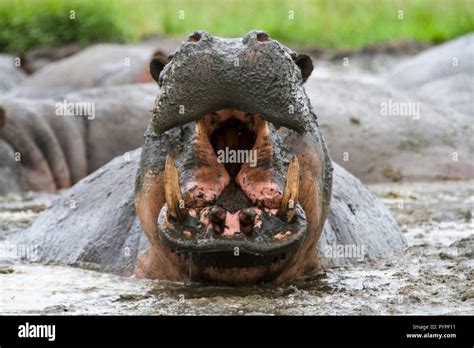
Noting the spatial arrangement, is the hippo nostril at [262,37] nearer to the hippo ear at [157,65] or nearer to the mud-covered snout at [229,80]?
the mud-covered snout at [229,80]

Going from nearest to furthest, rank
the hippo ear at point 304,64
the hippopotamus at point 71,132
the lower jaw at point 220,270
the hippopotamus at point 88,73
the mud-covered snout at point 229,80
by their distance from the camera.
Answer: the mud-covered snout at point 229,80, the lower jaw at point 220,270, the hippo ear at point 304,64, the hippopotamus at point 71,132, the hippopotamus at point 88,73

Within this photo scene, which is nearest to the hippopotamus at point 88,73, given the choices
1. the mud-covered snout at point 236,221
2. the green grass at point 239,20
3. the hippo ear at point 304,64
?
the green grass at point 239,20

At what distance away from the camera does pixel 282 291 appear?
5.13m

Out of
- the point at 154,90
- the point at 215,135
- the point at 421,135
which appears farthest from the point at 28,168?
the point at 215,135

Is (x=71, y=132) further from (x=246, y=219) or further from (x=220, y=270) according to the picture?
(x=246, y=219)

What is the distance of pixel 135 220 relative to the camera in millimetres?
6027

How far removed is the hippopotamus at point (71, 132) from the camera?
34.0ft

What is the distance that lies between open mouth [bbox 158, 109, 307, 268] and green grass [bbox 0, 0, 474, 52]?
16.2m
